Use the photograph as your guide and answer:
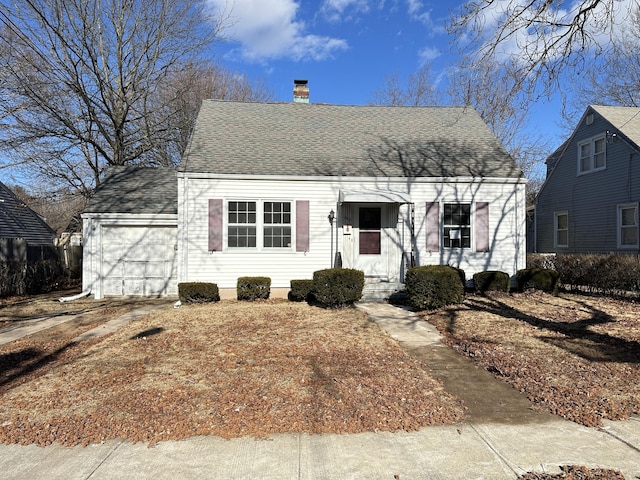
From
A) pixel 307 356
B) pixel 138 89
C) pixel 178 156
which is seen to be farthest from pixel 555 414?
pixel 178 156

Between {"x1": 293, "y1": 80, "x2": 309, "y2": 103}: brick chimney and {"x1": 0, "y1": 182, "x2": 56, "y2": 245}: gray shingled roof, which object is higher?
{"x1": 293, "y1": 80, "x2": 309, "y2": 103}: brick chimney

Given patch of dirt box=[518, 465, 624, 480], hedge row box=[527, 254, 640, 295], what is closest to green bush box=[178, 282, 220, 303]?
patch of dirt box=[518, 465, 624, 480]

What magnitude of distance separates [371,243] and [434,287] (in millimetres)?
3506

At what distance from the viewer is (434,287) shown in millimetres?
9289

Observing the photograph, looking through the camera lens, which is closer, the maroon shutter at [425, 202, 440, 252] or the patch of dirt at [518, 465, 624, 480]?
the patch of dirt at [518, 465, 624, 480]

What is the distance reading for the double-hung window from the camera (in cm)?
1170

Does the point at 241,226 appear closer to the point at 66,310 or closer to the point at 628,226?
the point at 66,310

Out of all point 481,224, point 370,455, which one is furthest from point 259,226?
point 370,455

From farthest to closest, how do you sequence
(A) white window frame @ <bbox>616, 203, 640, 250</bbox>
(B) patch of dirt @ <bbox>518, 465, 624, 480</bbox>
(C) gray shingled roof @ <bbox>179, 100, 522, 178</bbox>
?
(A) white window frame @ <bbox>616, 203, 640, 250</bbox> < (C) gray shingled roof @ <bbox>179, 100, 522, 178</bbox> < (B) patch of dirt @ <bbox>518, 465, 624, 480</bbox>

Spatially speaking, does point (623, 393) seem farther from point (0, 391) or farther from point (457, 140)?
point (457, 140)

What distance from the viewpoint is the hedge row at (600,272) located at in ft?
38.4

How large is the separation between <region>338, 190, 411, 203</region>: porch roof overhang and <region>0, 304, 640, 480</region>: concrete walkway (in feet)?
25.4

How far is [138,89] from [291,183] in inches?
471

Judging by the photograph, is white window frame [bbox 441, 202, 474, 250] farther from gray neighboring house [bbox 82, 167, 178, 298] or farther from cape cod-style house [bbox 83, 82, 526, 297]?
gray neighboring house [bbox 82, 167, 178, 298]
